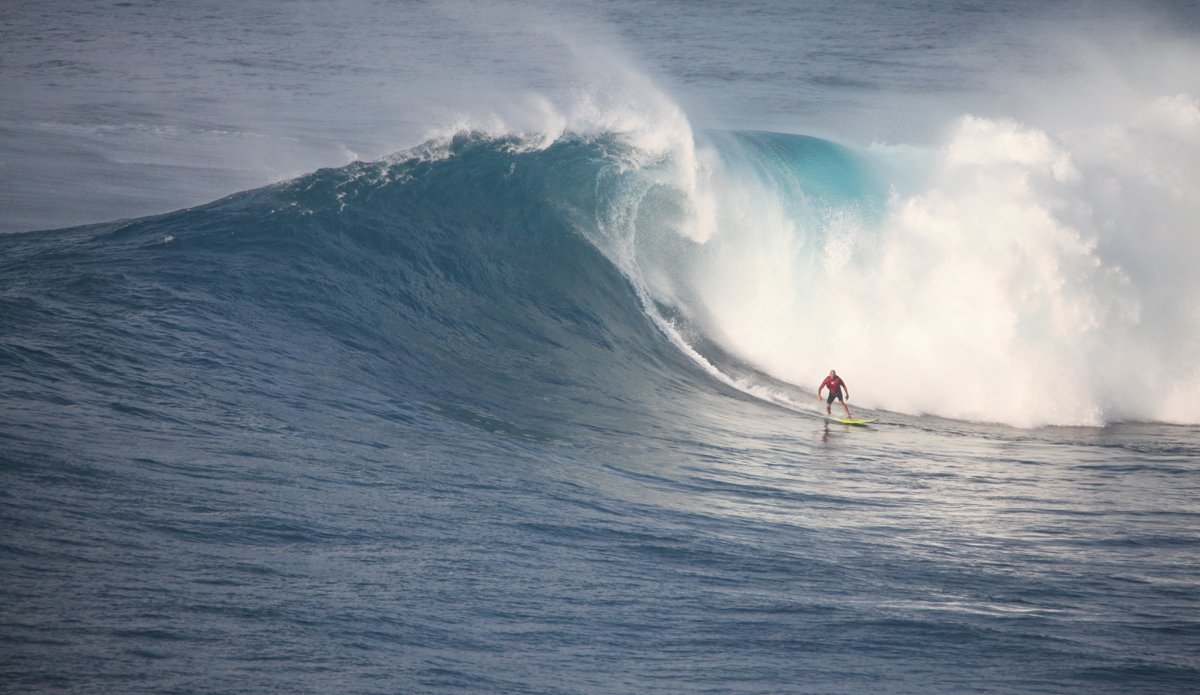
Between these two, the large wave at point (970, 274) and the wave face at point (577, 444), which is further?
the large wave at point (970, 274)

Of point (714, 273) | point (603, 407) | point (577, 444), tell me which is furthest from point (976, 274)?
point (577, 444)

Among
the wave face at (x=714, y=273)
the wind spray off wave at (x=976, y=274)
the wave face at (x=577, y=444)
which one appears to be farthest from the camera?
the wind spray off wave at (x=976, y=274)

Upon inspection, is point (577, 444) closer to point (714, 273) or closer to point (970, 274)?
point (714, 273)

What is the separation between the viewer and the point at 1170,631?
4.60 m

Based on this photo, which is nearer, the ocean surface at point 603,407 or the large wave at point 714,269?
the ocean surface at point 603,407

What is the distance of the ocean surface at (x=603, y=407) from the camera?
4.15 metres

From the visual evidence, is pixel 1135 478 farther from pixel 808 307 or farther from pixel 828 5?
pixel 828 5

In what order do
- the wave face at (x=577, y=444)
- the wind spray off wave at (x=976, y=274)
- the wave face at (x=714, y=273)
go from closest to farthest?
1. the wave face at (x=577, y=444)
2. the wave face at (x=714, y=273)
3. the wind spray off wave at (x=976, y=274)

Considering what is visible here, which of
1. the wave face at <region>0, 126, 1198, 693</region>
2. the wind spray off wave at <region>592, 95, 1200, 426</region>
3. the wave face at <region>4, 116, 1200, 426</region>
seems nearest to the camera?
the wave face at <region>0, 126, 1198, 693</region>

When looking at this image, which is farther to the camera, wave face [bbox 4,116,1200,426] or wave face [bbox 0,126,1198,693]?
wave face [bbox 4,116,1200,426]

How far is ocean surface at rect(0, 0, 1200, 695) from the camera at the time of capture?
163 inches

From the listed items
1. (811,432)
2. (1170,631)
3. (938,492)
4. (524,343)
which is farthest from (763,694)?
(524,343)

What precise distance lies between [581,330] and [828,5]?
41.8m

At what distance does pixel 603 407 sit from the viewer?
8.91m
